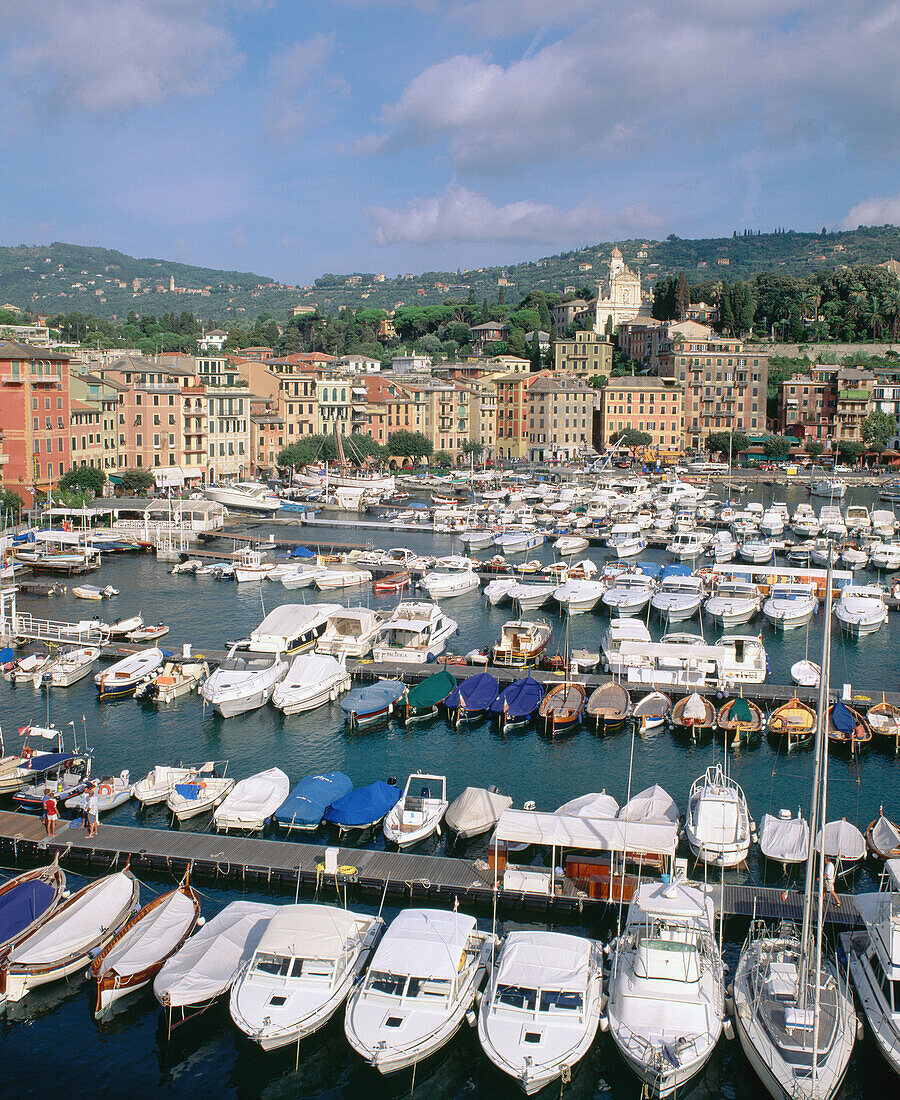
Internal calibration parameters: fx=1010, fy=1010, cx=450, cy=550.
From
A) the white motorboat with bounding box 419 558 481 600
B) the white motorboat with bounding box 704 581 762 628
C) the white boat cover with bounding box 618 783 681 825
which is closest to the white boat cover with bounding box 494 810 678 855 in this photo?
the white boat cover with bounding box 618 783 681 825

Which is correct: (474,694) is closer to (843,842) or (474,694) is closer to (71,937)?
(843,842)

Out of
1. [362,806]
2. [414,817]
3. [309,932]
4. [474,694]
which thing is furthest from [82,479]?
[309,932]

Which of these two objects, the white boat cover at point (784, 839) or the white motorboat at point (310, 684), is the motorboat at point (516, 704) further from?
the white boat cover at point (784, 839)

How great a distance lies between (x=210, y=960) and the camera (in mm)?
15562

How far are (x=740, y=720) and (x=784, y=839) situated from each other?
7328mm

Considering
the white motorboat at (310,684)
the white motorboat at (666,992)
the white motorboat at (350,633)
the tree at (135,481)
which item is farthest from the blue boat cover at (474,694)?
the tree at (135,481)

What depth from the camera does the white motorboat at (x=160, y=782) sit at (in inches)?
888

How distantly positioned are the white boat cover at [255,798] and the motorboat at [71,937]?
3311 millimetres

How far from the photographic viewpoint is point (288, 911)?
618 inches

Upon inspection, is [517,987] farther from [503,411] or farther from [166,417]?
[503,411]

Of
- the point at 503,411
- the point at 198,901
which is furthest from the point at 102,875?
the point at 503,411

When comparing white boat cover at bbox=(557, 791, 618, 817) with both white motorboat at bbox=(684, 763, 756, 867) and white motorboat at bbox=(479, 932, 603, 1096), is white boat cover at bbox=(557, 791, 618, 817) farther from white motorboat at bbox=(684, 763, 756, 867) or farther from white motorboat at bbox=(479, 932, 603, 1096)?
white motorboat at bbox=(479, 932, 603, 1096)

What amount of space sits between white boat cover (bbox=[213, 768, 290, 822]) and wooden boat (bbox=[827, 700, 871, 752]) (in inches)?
554

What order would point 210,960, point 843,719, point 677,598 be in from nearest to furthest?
point 210,960 → point 843,719 → point 677,598
